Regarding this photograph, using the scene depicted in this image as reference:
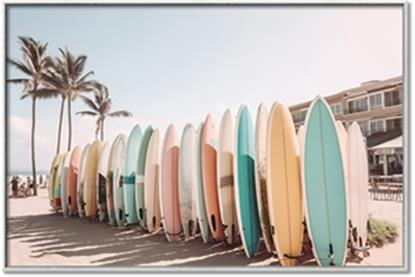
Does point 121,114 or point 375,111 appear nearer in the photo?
point 121,114

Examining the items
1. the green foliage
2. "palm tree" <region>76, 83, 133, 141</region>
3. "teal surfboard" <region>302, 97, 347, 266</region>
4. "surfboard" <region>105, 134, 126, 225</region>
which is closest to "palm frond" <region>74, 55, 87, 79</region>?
"palm tree" <region>76, 83, 133, 141</region>

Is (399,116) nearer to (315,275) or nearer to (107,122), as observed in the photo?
(315,275)

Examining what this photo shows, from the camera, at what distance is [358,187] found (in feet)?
9.57

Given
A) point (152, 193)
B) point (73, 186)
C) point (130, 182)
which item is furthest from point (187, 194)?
point (73, 186)

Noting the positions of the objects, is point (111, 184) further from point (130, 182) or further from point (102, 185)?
point (130, 182)

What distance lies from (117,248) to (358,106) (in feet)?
7.16

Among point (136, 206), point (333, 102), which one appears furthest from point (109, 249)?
point (333, 102)

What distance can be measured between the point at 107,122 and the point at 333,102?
1.68 m

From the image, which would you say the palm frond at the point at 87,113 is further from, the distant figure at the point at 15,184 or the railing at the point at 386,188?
the railing at the point at 386,188

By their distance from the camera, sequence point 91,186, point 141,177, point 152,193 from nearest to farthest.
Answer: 1. point 152,193
2. point 141,177
3. point 91,186

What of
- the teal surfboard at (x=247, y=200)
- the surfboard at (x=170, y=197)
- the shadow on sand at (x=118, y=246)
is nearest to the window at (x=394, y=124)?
the teal surfboard at (x=247, y=200)

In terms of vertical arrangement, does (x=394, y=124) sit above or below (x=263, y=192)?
above

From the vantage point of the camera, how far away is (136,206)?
391cm

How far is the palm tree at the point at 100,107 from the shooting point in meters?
3.03
